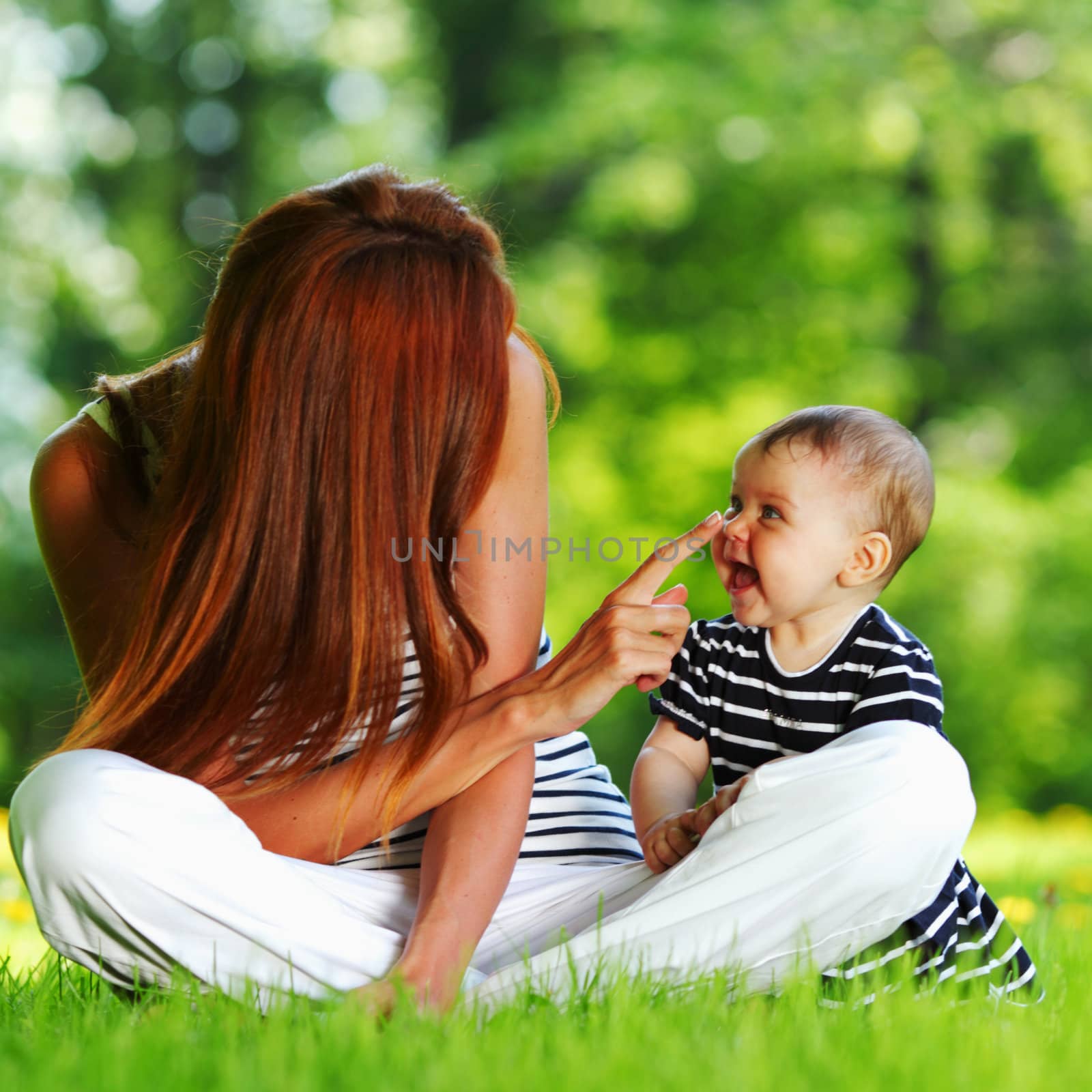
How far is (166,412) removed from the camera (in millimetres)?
2135

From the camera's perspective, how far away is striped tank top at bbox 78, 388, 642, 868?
6.18ft

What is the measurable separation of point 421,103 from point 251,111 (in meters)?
1.15

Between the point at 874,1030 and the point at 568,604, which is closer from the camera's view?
the point at 874,1030

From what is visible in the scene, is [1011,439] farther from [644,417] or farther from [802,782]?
[802,782]

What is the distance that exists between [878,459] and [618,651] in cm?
51

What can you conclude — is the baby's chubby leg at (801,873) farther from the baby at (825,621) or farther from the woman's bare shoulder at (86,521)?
the woman's bare shoulder at (86,521)

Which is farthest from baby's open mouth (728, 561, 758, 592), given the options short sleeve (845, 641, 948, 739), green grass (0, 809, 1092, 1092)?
green grass (0, 809, 1092, 1092)

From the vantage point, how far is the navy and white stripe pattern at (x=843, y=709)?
1799 millimetres

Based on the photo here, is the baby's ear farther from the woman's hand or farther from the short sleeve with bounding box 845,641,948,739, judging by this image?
the woman's hand

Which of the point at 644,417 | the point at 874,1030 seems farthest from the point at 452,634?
the point at 644,417

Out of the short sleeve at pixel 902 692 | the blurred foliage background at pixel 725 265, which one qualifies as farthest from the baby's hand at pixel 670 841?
the blurred foliage background at pixel 725 265

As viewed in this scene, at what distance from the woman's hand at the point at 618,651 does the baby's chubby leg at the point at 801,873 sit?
8.0 inches

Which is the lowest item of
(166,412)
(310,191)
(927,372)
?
(927,372)

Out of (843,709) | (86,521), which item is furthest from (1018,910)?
(86,521)
